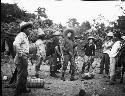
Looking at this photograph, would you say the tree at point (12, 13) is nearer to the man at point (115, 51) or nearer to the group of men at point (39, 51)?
the group of men at point (39, 51)


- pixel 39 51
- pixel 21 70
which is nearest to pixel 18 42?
pixel 21 70

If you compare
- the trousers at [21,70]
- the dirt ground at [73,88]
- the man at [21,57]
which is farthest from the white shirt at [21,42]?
the dirt ground at [73,88]

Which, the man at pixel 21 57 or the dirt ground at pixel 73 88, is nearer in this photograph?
the man at pixel 21 57

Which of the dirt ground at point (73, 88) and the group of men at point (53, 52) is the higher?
the group of men at point (53, 52)

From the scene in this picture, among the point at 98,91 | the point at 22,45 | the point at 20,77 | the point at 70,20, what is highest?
the point at 70,20

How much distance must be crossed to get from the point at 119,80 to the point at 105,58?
5.45 feet

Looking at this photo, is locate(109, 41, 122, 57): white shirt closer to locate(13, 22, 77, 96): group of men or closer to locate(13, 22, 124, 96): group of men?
locate(13, 22, 124, 96): group of men

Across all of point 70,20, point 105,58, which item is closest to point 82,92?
point 105,58

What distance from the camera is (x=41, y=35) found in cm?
1010

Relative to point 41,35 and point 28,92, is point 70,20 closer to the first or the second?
point 41,35

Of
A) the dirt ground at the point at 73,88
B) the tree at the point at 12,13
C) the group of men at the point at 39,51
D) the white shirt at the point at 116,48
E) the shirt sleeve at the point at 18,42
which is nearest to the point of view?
the shirt sleeve at the point at 18,42

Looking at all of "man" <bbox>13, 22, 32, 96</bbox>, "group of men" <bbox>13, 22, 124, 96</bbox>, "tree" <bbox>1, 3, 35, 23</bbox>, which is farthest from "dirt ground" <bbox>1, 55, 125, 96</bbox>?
"tree" <bbox>1, 3, 35, 23</bbox>

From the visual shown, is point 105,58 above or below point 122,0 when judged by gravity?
below

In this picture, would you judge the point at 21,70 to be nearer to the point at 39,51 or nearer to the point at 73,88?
the point at 73,88
